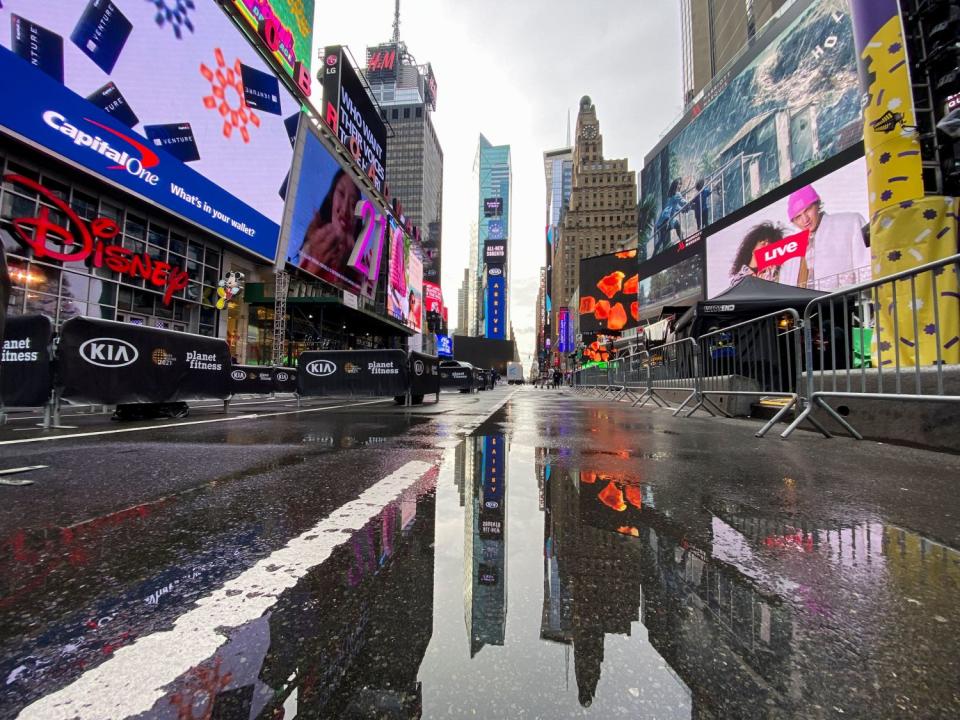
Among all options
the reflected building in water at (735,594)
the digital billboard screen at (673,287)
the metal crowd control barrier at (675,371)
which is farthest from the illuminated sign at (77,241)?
the digital billboard screen at (673,287)

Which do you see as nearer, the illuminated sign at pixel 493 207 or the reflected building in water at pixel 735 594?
the reflected building in water at pixel 735 594

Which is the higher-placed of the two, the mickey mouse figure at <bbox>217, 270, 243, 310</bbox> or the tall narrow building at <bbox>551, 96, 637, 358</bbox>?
the tall narrow building at <bbox>551, 96, 637, 358</bbox>

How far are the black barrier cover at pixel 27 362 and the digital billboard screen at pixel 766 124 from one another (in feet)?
99.2

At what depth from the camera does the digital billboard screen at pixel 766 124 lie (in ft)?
92.7

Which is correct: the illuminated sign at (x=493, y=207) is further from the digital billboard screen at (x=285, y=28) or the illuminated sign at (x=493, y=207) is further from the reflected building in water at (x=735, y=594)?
the reflected building in water at (x=735, y=594)

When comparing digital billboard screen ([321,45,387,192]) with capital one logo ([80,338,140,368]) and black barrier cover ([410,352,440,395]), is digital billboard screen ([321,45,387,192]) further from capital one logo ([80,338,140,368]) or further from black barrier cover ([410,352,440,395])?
capital one logo ([80,338,140,368])

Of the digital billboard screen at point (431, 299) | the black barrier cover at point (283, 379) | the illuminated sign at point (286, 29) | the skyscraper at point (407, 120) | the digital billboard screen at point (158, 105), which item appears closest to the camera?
the digital billboard screen at point (158, 105)

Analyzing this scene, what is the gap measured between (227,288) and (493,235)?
14834 cm

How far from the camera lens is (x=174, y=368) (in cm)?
772

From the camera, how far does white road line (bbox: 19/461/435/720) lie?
2.64 ft

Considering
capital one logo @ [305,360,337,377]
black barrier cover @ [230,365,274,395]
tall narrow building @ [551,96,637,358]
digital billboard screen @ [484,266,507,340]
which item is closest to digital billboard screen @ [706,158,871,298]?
capital one logo @ [305,360,337,377]

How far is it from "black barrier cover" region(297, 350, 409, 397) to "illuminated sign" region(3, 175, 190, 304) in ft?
34.9

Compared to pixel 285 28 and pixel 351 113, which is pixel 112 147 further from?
pixel 351 113

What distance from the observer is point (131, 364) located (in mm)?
6910
